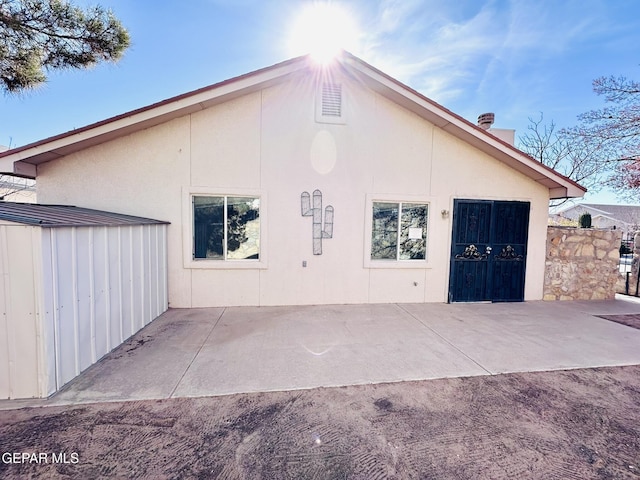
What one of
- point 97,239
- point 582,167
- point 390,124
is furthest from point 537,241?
point 582,167

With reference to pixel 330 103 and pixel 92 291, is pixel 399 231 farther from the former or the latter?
pixel 92 291

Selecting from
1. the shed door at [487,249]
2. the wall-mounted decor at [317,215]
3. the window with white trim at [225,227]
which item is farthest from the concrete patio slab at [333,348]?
the wall-mounted decor at [317,215]

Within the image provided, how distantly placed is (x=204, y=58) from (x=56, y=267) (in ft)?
20.1

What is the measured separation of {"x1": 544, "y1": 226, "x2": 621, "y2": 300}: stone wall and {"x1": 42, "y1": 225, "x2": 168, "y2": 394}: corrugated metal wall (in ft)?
30.0

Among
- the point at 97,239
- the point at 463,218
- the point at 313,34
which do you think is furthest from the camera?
the point at 463,218

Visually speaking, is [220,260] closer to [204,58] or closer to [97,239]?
[97,239]

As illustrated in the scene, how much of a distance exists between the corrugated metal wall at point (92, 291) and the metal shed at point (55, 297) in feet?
0.04

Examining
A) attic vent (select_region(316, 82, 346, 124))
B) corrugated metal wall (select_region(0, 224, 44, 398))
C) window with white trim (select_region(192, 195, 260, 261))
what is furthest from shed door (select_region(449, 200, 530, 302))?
corrugated metal wall (select_region(0, 224, 44, 398))

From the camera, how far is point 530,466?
2.13 meters

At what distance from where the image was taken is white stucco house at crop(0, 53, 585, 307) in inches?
223

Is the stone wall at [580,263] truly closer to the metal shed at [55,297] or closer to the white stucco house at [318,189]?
the white stucco house at [318,189]

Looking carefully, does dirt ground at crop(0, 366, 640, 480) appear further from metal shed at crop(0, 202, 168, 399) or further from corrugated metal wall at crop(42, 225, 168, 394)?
corrugated metal wall at crop(42, 225, 168, 394)

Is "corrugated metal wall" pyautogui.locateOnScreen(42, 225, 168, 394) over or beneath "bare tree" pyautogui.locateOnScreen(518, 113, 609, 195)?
beneath

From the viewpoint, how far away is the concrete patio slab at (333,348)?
3223mm
